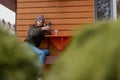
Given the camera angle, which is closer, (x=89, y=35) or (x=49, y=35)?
(x=89, y=35)

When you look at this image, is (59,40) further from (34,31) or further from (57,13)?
(57,13)

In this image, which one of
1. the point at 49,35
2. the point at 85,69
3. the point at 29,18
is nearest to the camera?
the point at 85,69

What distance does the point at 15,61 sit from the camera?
40 centimetres

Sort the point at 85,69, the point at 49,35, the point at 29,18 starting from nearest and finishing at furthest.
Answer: the point at 85,69 < the point at 49,35 < the point at 29,18

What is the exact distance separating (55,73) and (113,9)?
6.24 meters

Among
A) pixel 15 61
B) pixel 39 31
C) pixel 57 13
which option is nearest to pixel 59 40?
pixel 39 31

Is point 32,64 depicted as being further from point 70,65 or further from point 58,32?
point 58,32

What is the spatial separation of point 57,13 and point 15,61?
20.7ft

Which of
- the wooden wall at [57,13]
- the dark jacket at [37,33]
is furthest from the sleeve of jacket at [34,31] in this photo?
the wooden wall at [57,13]

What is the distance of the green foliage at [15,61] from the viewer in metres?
0.39

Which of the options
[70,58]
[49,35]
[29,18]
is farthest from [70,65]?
[29,18]

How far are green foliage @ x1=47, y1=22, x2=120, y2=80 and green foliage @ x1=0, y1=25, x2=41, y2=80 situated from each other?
4 cm

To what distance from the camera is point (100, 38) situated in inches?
14.2

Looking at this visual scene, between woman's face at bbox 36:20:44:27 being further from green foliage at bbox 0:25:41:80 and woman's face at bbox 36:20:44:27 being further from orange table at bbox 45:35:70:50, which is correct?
green foliage at bbox 0:25:41:80
